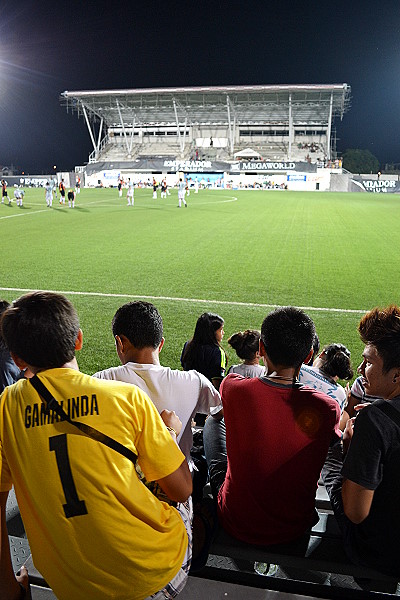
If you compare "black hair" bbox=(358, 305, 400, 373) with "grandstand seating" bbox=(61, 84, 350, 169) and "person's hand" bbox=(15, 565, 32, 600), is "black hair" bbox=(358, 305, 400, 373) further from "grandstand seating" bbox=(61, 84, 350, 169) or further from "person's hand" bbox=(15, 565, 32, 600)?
"grandstand seating" bbox=(61, 84, 350, 169)

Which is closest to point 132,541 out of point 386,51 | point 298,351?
point 298,351

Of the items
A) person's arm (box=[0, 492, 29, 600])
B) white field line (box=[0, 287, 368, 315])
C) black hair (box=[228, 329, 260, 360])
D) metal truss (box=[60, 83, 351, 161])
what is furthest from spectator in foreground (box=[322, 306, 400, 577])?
metal truss (box=[60, 83, 351, 161])

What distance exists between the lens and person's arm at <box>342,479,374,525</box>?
Result: 1.80 meters

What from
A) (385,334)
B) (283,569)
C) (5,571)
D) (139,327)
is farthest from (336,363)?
(5,571)

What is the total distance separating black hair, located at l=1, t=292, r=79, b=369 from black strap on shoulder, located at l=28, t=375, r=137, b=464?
0.14 metres

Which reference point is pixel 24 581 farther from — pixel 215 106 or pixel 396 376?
pixel 215 106

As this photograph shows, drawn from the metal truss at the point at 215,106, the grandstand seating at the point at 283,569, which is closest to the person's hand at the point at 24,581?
the grandstand seating at the point at 283,569

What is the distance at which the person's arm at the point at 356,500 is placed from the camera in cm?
180

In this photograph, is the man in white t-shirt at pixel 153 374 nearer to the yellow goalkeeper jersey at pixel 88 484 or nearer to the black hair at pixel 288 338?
the black hair at pixel 288 338

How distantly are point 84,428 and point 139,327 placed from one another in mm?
988

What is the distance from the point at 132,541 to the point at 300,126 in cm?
7852

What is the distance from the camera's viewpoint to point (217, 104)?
6862 centimetres

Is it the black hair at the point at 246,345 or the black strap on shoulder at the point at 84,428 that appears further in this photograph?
the black hair at the point at 246,345

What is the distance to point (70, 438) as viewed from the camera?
1555 millimetres
